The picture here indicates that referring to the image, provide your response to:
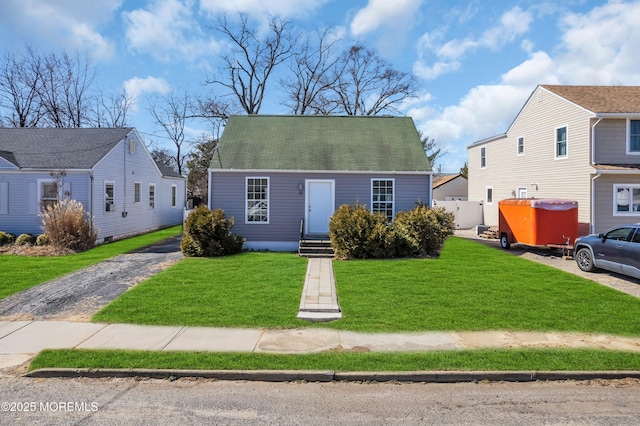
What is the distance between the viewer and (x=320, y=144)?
17531 mm

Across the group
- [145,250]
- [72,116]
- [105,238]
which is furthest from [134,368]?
[72,116]

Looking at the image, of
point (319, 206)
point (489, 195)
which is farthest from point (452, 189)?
point (319, 206)

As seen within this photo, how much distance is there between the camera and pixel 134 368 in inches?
217

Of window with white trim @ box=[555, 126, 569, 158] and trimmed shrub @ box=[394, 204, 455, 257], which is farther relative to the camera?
window with white trim @ box=[555, 126, 569, 158]

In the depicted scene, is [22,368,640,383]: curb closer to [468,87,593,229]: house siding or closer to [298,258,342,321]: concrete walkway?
[298,258,342,321]: concrete walkway

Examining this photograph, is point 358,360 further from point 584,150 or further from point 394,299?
point 584,150

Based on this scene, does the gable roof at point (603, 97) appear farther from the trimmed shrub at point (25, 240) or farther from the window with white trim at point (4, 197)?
the window with white trim at point (4, 197)

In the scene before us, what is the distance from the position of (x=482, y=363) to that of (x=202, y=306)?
211 inches

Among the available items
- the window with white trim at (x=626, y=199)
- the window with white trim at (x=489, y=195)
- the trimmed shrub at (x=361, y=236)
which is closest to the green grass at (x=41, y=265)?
the trimmed shrub at (x=361, y=236)

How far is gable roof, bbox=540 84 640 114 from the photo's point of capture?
1672 cm

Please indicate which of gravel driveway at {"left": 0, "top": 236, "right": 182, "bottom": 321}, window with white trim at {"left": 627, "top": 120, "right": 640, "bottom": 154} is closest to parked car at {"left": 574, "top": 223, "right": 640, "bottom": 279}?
window with white trim at {"left": 627, "top": 120, "right": 640, "bottom": 154}

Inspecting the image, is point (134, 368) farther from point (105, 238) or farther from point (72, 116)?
point (72, 116)

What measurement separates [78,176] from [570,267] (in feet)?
62.3

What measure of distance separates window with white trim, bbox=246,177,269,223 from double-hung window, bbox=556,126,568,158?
13246 mm
